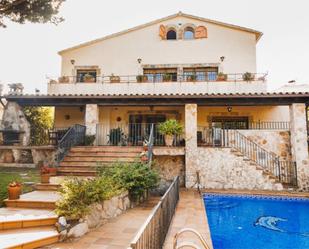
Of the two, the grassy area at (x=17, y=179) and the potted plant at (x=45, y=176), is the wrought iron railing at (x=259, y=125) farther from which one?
the grassy area at (x=17, y=179)

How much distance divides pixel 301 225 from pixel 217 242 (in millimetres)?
2998

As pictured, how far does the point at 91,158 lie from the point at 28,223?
528 cm

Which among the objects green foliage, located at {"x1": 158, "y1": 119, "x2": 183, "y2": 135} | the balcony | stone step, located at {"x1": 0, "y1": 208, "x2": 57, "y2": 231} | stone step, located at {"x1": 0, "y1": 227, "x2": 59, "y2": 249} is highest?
the balcony

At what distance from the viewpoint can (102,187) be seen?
19.7ft

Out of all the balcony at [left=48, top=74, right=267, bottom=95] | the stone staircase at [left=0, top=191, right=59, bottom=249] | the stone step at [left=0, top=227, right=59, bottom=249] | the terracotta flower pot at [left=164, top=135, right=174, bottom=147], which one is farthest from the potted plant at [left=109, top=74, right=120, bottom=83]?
the stone step at [left=0, top=227, right=59, bottom=249]

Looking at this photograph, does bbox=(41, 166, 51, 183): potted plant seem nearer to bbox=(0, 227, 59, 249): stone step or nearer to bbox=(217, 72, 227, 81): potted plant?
bbox=(0, 227, 59, 249): stone step

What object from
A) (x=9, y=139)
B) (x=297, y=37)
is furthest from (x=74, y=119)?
(x=297, y=37)

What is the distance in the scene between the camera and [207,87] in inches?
559

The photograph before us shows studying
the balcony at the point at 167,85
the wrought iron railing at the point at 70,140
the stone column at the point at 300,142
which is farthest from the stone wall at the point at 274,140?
the wrought iron railing at the point at 70,140

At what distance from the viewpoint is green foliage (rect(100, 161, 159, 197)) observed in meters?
7.68

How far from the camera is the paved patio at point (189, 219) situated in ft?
16.8

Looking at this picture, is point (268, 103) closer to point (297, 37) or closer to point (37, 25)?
point (297, 37)

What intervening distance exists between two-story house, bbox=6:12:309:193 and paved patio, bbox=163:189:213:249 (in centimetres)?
309

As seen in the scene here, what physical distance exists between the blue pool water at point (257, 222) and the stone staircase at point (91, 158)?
365 centimetres
